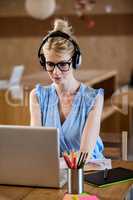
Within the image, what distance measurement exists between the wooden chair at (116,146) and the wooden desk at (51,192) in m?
0.60

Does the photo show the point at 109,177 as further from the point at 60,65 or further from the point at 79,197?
the point at 60,65

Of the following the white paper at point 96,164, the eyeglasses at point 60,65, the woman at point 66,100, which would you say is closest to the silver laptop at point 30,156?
the white paper at point 96,164

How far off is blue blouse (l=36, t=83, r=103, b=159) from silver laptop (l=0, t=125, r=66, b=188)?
20.6 inches

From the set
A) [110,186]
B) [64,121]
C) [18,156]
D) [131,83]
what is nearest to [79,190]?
[110,186]

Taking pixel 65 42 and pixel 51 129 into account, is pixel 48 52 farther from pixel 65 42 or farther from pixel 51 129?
pixel 51 129

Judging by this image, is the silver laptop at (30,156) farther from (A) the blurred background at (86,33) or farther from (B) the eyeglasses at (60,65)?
(A) the blurred background at (86,33)

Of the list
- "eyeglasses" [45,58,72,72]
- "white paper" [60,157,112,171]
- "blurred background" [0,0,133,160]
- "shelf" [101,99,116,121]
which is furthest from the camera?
"blurred background" [0,0,133,160]

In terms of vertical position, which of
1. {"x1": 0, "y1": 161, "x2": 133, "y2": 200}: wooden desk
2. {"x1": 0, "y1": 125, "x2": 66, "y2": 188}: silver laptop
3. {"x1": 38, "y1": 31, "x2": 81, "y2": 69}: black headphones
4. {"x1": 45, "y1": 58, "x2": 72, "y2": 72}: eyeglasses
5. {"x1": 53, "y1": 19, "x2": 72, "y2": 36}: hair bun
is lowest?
{"x1": 0, "y1": 161, "x2": 133, "y2": 200}: wooden desk

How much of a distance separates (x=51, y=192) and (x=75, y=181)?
0.11 m

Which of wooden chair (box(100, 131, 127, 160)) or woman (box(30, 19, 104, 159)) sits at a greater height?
woman (box(30, 19, 104, 159))

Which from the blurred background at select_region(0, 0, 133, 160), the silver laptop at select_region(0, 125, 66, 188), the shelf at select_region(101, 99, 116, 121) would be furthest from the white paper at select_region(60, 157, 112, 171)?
the blurred background at select_region(0, 0, 133, 160)

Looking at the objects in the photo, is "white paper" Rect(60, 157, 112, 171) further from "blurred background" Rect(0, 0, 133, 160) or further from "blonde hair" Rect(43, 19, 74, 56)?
"blurred background" Rect(0, 0, 133, 160)

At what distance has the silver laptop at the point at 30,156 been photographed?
1873 mm

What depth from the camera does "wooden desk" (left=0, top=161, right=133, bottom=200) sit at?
1812 millimetres
